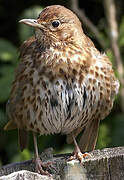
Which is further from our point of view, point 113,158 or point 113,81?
point 113,81

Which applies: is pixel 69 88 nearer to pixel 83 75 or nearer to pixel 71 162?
pixel 83 75

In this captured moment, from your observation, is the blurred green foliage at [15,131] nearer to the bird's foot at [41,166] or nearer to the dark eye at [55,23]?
the dark eye at [55,23]

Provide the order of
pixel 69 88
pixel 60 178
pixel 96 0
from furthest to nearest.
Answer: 1. pixel 96 0
2. pixel 69 88
3. pixel 60 178

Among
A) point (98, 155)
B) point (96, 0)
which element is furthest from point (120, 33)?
point (98, 155)

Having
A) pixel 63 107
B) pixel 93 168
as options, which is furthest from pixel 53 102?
pixel 93 168

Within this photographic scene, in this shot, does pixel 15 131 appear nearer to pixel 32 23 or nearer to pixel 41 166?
pixel 32 23

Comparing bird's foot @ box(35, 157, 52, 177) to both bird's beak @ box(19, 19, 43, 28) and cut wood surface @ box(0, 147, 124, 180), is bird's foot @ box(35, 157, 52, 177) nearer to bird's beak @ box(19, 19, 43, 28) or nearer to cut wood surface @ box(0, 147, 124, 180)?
cut wood surface @ box(0, 147, 124, 180)

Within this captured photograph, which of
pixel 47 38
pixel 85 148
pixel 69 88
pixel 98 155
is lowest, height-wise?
pixel 85 148
